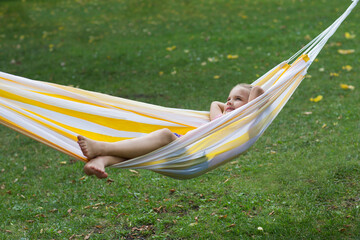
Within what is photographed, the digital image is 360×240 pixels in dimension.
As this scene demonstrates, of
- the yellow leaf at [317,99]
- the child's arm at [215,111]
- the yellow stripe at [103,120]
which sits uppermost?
the yellow stripe at [103,120]

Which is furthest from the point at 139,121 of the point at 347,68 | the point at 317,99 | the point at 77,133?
the point at 347,68

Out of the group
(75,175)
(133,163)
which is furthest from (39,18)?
(133,163)

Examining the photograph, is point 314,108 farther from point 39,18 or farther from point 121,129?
point 39,18

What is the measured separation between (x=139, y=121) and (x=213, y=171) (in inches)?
38.9

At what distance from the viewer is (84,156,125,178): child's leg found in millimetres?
2207

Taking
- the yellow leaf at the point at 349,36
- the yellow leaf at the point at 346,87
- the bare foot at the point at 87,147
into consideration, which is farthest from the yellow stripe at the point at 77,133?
the yellow leaf at the point at 349,36

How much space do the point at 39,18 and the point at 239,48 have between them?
459cm

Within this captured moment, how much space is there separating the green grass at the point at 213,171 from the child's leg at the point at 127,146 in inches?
25.9

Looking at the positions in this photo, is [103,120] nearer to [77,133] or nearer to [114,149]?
[77,133]

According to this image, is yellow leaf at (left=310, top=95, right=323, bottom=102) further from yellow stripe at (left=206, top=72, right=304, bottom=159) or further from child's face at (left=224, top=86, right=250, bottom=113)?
yellow stripe at (left=206, top=72, right=304, bottom=159)

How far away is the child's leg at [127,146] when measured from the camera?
7.48 ft

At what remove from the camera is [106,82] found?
19.5 ft

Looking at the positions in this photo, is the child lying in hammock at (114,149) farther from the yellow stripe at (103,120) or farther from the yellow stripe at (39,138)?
the yellow stripe at (103,120)

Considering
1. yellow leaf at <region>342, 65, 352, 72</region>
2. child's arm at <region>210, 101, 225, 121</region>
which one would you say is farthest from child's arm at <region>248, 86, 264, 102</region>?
yellow leaf at <region>342, 65, 352, 72</region>
